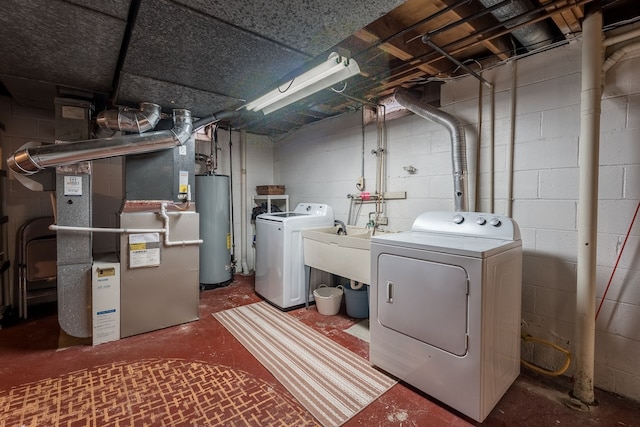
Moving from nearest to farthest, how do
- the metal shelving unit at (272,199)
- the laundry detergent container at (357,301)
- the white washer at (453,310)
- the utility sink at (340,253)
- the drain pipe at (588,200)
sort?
the white washer at (453,310) < the drain pipe at (588,200) < the utility sink at (340,253) < the laundry detergent container at (357,301) < the metal shelving unit at (272,199)

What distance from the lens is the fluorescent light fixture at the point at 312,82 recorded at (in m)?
1.94

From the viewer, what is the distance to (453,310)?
1671 millimetres

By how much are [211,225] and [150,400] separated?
235 centimetres

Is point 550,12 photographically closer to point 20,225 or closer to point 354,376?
point 354,376

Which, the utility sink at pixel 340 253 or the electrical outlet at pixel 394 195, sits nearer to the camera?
the utility sink at pixel 340 253

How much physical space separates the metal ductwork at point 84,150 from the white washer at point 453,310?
2067 millimetres

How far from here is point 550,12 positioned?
166 cm

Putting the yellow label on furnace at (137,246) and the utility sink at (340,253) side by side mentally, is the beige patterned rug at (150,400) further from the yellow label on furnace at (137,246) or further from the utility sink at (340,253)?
the utility sink at (340,253)

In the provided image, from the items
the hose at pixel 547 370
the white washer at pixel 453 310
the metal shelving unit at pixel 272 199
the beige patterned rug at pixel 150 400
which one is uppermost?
the metal shelving unit at pixel 272 199

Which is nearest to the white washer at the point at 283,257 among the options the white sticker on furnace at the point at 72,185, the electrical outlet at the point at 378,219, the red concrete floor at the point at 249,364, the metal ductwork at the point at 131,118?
the red concrete floor at the point at 249,364

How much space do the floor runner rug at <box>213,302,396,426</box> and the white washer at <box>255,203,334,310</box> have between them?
0.28 metres

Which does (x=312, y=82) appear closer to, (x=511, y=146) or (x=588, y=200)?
(x=511, y=146)

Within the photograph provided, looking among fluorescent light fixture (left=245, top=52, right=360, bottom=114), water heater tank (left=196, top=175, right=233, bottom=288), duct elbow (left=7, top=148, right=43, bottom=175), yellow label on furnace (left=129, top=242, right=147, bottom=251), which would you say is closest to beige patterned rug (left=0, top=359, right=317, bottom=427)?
yellow label on furnace (left=129, top=242, right=147, bottom=251)

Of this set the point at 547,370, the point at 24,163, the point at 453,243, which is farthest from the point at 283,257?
the point at 547,370
